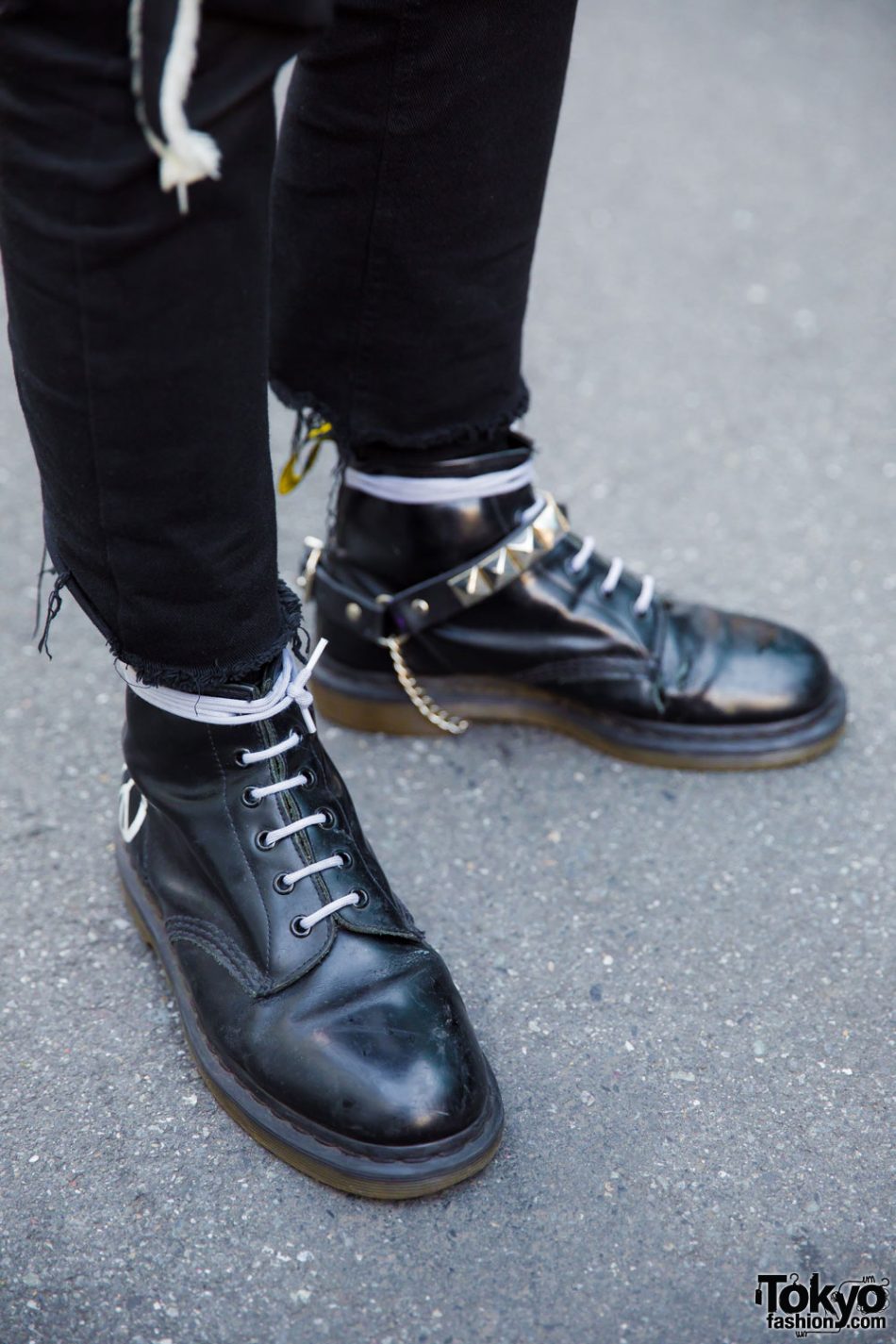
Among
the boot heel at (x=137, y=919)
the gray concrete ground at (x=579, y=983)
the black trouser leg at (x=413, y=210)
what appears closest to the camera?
the gray concrete ground at (x=579, y=983)

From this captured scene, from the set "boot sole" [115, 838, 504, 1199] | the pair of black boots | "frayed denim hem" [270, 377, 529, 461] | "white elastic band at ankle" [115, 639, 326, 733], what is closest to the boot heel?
the pair of black boots

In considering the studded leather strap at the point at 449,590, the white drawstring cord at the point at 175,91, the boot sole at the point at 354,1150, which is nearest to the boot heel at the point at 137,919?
the boot sole at the point at 354,1150

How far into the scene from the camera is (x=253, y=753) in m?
1.01

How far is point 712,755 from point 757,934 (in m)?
0.23

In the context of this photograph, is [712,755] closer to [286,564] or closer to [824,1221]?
Answer: [824,1221]

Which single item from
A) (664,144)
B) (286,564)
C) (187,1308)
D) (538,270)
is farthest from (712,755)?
(664,144)

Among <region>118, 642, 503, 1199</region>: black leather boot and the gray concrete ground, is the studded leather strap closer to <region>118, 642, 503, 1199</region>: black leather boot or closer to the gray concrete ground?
the gray concrete ground

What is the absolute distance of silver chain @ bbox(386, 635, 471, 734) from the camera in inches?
52.6

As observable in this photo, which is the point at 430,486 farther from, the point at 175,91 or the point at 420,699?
the point at 175,91

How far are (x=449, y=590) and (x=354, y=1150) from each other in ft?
1.90

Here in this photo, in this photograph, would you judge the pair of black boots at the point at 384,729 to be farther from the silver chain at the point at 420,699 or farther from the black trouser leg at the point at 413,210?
the black trouser leg at the point at 413,210

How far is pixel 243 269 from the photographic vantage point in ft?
2.72

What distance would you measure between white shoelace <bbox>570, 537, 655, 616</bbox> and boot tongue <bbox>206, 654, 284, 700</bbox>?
1.41 feet

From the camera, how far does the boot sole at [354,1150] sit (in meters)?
0.93
